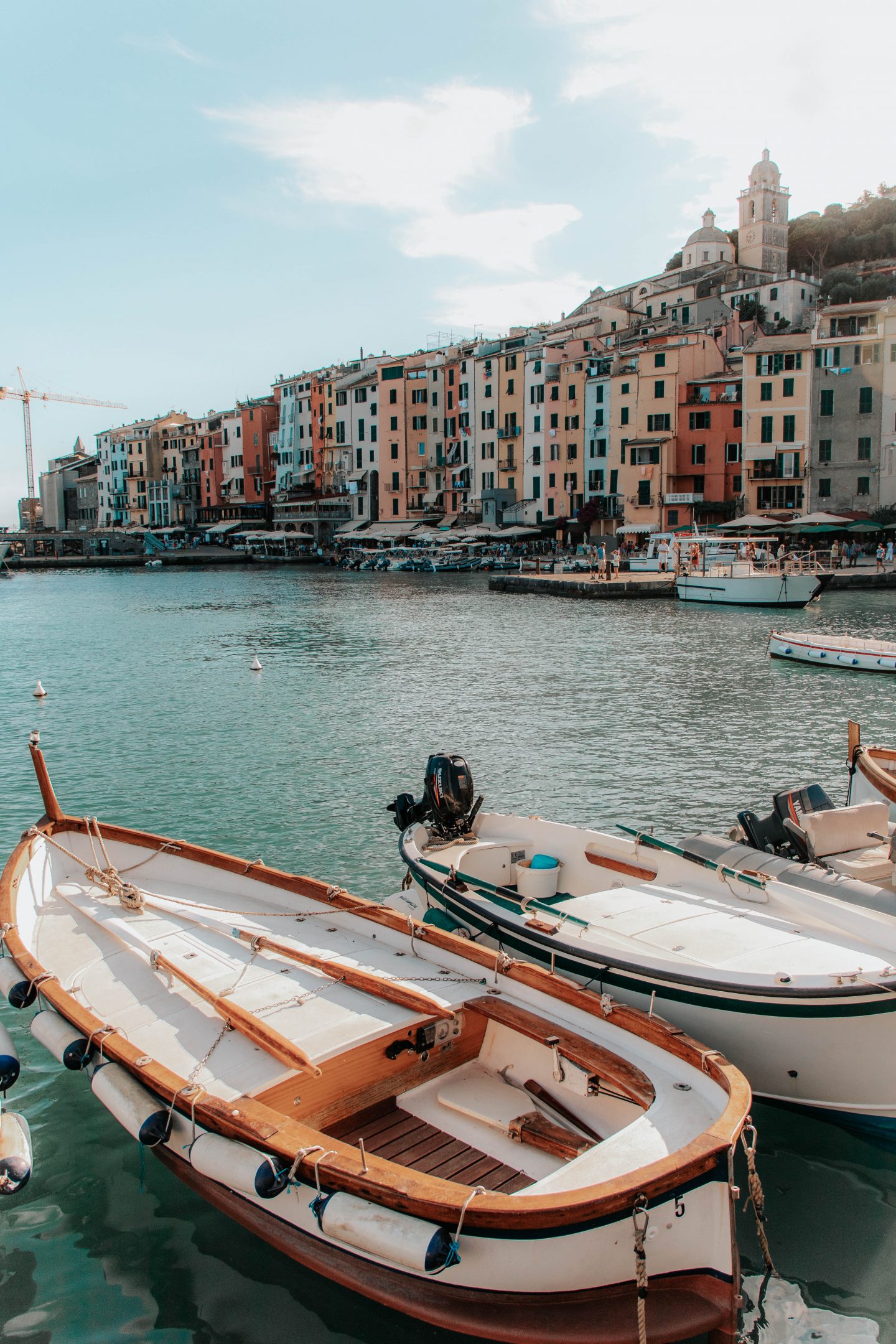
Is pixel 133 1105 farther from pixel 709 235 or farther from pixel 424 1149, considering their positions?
pixel 709 235

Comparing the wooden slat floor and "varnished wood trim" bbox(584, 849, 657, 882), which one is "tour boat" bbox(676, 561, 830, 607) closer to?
"varnished wood trim" bbox(584, 849, 657, 882)

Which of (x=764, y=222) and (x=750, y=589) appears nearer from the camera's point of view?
(x=750, y=589)

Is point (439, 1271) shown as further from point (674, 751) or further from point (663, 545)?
point (663, 545)

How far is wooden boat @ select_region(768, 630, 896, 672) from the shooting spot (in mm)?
27578

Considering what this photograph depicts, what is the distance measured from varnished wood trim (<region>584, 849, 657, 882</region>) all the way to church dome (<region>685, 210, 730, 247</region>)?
111729 mm

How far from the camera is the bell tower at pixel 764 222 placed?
106m

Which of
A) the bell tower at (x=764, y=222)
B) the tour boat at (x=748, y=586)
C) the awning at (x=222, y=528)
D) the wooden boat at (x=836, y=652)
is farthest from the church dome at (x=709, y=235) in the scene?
the wooden boat at (x=836, y=652)

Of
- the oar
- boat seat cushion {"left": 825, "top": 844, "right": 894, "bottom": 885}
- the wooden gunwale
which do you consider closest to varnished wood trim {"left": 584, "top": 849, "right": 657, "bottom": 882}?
boat seat cushion {"left": 825, "top": 844, "right": 894, "bottom": 885}

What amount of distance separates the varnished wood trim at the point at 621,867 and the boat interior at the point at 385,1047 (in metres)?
2.27

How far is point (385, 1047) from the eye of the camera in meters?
6.43

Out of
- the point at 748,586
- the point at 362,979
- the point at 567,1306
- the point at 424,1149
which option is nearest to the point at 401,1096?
the point at 424,1149

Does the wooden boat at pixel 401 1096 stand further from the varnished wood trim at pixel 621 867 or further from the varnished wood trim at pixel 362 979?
the varnished wood trim at pixel 621 867

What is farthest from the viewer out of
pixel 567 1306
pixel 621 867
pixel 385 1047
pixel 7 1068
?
pixel 621 867

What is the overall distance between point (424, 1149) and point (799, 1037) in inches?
100.0
